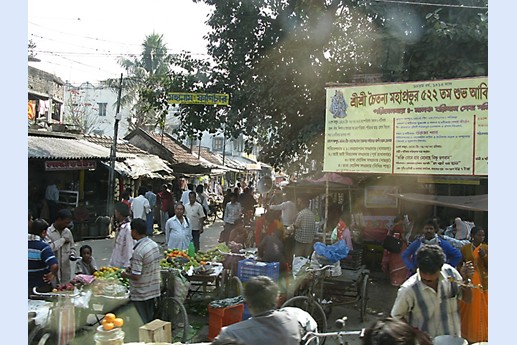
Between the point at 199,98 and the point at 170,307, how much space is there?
639cm

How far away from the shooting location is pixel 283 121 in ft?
39.9

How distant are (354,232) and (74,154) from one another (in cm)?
867

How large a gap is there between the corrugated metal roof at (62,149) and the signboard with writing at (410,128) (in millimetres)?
8842

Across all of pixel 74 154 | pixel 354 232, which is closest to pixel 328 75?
pixel 354 232

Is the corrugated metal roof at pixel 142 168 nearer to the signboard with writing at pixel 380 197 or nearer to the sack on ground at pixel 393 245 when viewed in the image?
the signboard with writing at pixel 380 197

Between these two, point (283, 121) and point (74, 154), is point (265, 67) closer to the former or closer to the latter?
point (283, 121)

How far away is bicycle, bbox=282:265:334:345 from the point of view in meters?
Answer: 6.28

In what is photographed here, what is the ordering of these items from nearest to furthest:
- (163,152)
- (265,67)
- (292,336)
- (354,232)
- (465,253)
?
(292,336) < (465,253) < (354,232) < (265,67) < (163,152)

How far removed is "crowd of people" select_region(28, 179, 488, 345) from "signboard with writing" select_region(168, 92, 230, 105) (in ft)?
8.70

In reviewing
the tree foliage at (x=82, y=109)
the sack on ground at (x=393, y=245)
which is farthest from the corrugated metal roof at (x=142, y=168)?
the tree foliage at (x=82, y=109)

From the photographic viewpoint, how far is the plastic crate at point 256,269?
6.76m

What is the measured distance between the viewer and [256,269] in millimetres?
6938

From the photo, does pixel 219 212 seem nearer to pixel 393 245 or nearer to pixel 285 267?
pixel 393 245

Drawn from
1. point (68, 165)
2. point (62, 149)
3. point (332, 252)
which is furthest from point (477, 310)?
point (62, 149)
